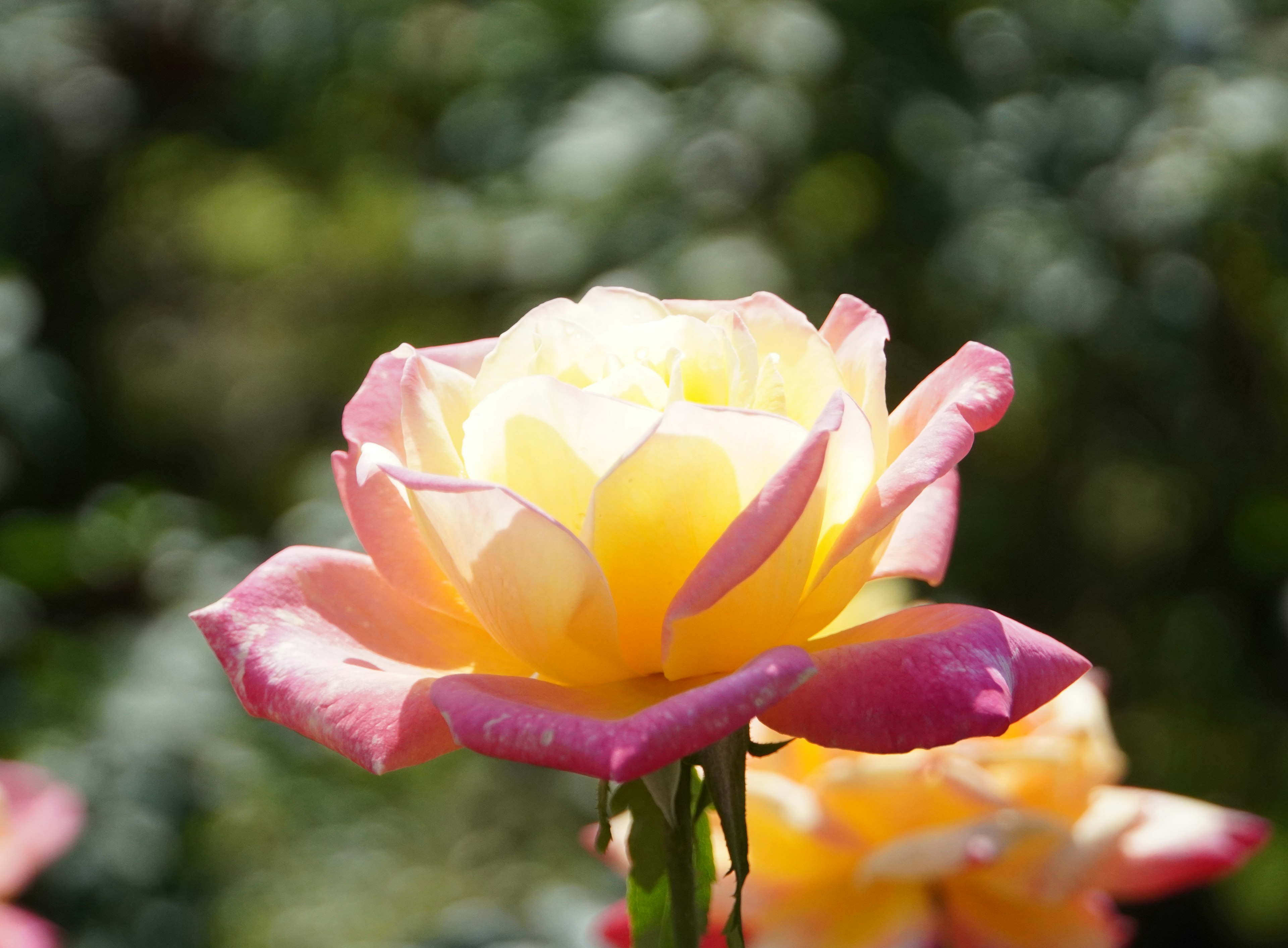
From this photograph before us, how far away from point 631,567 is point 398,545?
9cm

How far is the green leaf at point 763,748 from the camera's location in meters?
0.33

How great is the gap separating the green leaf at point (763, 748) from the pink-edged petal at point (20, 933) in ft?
2.07

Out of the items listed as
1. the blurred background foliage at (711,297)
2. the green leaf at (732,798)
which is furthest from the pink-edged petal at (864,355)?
the blurred background foliage at (711,297)

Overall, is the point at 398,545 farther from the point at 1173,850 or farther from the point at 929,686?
the point at 1173,850

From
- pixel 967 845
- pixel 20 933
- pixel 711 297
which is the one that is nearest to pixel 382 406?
pixel 967 845

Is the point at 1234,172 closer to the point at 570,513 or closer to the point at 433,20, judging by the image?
the point at 433,20

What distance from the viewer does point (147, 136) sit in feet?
7.07

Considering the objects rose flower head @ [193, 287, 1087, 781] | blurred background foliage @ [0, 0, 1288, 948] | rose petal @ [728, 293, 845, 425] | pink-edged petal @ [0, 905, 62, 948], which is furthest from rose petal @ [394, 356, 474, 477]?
blurred background foliage @ [0, 0, 1288, 948]

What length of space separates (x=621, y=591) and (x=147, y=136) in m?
2.14

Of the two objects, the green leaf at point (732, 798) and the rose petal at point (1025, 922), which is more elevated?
the green leaf at point (732, 798)

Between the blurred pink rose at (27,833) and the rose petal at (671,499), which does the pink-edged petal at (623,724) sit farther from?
the blurred pink rose at (27,833)

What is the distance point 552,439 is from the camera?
330 mm

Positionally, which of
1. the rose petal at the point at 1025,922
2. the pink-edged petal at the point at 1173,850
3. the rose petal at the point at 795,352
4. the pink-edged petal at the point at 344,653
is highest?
the rose petal at the point at 795,352

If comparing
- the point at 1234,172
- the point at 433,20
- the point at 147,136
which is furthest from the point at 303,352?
the point at 1234,172
